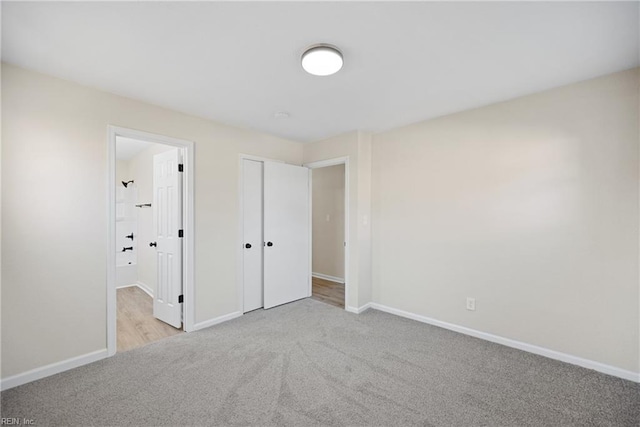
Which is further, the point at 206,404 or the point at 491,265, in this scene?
the point at 491,265

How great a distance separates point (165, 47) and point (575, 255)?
3.58m

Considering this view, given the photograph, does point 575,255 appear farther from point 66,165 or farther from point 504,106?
point 66,165

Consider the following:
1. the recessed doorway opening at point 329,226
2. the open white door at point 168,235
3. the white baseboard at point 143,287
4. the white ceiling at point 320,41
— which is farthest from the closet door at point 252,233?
the white baseboard at point 143,287

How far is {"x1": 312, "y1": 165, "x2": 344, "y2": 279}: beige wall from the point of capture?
5293 millimetres

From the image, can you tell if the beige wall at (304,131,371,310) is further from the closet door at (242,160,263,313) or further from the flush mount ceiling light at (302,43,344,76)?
the flush mount ceiling light at (302,43,344,76)

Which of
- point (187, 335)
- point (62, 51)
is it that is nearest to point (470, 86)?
point (62, 51)

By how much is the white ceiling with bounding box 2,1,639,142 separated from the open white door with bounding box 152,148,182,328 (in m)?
0.87

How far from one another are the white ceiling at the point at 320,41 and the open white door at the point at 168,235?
0.87 meters

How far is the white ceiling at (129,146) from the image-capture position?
4.03m

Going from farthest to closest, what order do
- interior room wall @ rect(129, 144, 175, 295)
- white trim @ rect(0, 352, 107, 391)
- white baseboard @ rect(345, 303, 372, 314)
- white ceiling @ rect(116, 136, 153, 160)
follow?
interior room wall @ rect(129, 144, 175, 295)
white ceiling @ rect(116, 136, 153, 160)
white baseboard @ rect(345, 303, 372, 314)
white trim @ rect(0, 352, 107, 391)

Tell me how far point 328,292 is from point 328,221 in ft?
4.82

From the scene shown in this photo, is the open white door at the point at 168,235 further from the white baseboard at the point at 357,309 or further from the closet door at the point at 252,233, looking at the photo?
the white baseboard at the point at 357,309

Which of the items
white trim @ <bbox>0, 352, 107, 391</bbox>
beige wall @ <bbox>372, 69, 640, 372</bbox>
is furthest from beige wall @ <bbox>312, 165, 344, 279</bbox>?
white trim @ <bbox>0, 352, 107, 391</bbox>

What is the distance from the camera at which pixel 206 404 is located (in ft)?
6.14
